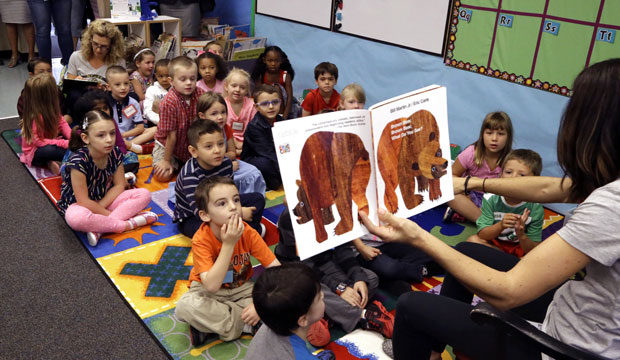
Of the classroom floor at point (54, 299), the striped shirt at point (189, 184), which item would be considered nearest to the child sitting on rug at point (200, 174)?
the striped shirt at point (189, 184)

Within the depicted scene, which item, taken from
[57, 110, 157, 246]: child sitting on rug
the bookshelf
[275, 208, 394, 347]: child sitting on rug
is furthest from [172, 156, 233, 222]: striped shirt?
the bookshelf

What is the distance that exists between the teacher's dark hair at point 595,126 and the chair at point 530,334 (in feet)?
1.34

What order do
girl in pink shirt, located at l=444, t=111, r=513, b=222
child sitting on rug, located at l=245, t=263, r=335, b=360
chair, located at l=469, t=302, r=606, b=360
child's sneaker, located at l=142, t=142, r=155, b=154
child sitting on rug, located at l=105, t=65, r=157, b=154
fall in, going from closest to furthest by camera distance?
chair, located at l=469, t=302, r=606, b=360, child sitting on rug, located at l=245, t=263, r=335, b=360, girl in pink shirt, located at l=444, t=111, r=513, b=222, child sitting on rug, located at l=105, t=65, r=157, b=154, child's sneaker, located at l=142, t=142, r=155, b=154

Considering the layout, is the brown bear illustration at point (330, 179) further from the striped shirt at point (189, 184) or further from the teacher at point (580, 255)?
the striped shirt at point (189, 184)

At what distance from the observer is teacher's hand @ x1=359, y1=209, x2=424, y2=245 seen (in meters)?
1.44

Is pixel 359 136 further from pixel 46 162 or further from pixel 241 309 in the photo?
pixel 46 162

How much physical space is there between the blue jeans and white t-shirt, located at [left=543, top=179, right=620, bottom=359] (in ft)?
19.8

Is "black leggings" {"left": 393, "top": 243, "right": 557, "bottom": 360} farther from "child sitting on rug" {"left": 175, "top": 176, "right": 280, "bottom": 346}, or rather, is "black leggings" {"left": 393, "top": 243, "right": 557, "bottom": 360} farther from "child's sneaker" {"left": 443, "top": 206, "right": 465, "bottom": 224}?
"child's sneaker" {"left": 443, "top": 206, "right": 465, "bottom": 224}

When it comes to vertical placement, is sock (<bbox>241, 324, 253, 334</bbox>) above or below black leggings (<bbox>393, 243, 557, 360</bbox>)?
below

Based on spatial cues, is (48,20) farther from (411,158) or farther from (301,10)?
(411,158)

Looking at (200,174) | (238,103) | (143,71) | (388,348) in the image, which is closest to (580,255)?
(388,348)

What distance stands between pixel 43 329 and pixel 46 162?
187 cm

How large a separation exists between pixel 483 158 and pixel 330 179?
6.72 feet

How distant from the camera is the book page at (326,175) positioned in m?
1.36
